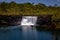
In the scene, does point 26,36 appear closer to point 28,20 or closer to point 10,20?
point 10,20

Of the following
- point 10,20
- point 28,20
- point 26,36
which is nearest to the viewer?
point 26,36

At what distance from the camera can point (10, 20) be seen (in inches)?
500

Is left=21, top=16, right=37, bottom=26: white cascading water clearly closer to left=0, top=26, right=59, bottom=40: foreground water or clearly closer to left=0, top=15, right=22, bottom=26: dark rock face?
left=0, top=15, right=22, bottom=26: dark rock face

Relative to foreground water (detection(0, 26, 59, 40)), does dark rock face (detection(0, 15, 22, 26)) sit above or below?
above

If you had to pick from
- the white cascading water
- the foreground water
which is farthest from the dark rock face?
the foreground water

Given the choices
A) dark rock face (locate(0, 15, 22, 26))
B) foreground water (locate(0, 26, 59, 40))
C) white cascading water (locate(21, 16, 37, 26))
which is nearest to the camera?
foreground water (locate(0, 26, 59, 40))

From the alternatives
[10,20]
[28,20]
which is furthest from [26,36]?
[28,20]

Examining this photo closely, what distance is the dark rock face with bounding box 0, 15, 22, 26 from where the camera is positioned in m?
12.4

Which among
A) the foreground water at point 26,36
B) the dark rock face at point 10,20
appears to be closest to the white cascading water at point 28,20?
the dark rock face at point 10,20

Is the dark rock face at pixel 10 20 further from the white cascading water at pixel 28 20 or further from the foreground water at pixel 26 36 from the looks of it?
the foreground water at pixel 26 36

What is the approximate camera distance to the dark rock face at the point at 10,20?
12416 mm

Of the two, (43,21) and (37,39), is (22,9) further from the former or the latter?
(37,39)

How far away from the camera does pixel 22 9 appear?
13.2 metres

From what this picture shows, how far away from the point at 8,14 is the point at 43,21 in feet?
7.18
